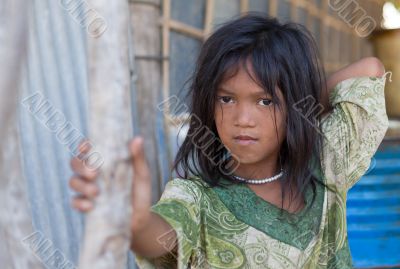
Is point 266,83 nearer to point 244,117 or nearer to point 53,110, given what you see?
point 244,117

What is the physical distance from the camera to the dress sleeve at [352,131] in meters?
1.34

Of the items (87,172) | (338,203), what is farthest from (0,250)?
(338,203)

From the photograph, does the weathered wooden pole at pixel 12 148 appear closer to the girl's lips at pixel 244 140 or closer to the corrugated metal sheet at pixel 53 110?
the girl's lips at pixel 244 140

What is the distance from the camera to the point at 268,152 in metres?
1.23

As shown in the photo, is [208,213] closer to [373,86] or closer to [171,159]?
[373,86]

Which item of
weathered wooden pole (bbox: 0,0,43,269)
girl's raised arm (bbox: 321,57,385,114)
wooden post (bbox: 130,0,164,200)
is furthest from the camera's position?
wooden post (bbox: 130,0,164,200)

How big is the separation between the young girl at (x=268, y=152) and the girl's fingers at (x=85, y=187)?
369mm

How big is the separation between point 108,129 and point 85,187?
0.07 m

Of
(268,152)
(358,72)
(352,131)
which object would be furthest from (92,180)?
(358,72)

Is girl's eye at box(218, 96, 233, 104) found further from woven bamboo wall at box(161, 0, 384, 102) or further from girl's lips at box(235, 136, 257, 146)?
woven bamboo wall at box(161, 0, 384, 102)

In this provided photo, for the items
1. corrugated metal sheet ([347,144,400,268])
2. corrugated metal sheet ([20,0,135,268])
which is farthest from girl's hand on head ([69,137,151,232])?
corrugated metal sheet ([347,144,400,268])

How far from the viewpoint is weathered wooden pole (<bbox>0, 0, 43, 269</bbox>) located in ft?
2.01

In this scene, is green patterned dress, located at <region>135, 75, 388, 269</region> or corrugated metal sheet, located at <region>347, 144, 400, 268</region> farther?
corrugated metal sheet, located at <region>347, 144, 400, 268</region>

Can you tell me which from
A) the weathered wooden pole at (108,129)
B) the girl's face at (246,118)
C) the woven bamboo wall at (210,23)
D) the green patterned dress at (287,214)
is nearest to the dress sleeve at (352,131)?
the green patterned dress at (287,214)
